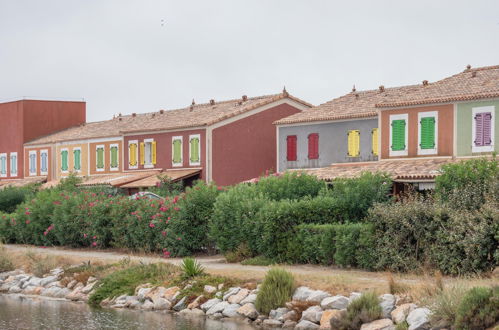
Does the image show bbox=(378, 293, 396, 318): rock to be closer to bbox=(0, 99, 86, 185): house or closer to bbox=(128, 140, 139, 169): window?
bbox=(128, 140, 139, 169): window

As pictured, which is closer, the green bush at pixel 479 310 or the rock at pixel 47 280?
the green bush at pixel 479 310

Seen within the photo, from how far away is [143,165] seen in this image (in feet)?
173

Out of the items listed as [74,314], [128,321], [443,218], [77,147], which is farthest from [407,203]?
[77,147]

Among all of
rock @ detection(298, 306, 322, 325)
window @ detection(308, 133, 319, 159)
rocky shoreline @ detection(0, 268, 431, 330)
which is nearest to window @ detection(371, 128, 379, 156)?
window @ detection(308, 133, 319, 159)

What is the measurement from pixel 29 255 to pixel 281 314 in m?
14.8

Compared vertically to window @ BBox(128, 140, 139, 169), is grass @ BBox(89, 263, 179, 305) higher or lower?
A: lower

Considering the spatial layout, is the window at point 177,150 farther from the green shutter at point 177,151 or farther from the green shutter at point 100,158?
the green shutter at point 100,158

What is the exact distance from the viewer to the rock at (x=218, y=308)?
21516mm

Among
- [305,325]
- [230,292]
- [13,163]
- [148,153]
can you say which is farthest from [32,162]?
[305,325]

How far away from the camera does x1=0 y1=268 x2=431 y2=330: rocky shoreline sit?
57.9 ft

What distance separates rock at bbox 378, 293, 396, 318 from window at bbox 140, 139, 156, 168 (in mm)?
34729

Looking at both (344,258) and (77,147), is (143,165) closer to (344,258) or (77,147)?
(77,147)

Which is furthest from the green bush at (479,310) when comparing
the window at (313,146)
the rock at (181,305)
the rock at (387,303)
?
the window at (313,146)

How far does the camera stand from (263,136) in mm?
49531
